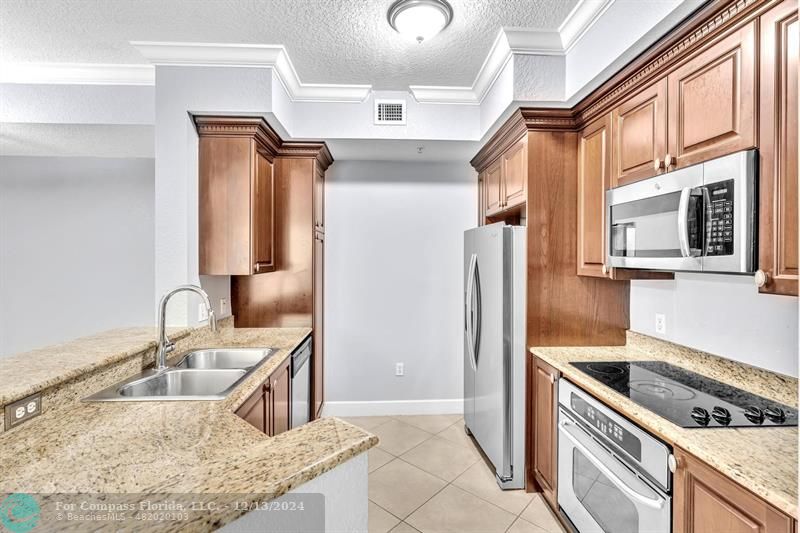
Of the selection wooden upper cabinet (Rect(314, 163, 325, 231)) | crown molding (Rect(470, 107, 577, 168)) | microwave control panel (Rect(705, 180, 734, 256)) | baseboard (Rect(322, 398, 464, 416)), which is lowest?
baseboard (Rect(322, 398, 464, 416))

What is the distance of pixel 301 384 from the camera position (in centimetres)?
268

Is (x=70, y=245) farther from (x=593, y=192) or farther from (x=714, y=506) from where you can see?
(x=714, y=506)

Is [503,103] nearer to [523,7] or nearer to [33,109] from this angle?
[523,7]

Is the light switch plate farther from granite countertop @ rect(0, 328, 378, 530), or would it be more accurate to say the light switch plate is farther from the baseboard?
the baseboard

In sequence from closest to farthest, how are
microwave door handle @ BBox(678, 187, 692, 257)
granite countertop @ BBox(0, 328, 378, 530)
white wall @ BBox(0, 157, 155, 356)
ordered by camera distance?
granite countertop @ BBox(0, 328, 378, 530) → microwave door handle @ BBox(678, 187, 692, 257) → white wall @ BBox(0, 157, 155, 356)

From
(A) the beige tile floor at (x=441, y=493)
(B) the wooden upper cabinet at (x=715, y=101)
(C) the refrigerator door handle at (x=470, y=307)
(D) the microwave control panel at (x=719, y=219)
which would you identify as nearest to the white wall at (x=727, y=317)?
(D) the microwave control panel at (x=719, y=219)

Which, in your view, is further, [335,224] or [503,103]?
[335,224]

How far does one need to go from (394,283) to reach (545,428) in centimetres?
182

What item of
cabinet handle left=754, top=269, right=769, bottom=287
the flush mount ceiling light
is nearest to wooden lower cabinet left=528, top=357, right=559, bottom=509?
cabinet handle left=754, top=269, right=769, bottom=287

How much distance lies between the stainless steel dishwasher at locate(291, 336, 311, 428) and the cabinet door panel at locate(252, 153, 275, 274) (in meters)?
0.66

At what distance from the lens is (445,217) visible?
3.54m

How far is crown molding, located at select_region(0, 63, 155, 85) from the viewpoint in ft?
8.06

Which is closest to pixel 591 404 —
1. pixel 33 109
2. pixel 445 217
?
pixel 445 217

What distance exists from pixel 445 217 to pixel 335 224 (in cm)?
105
